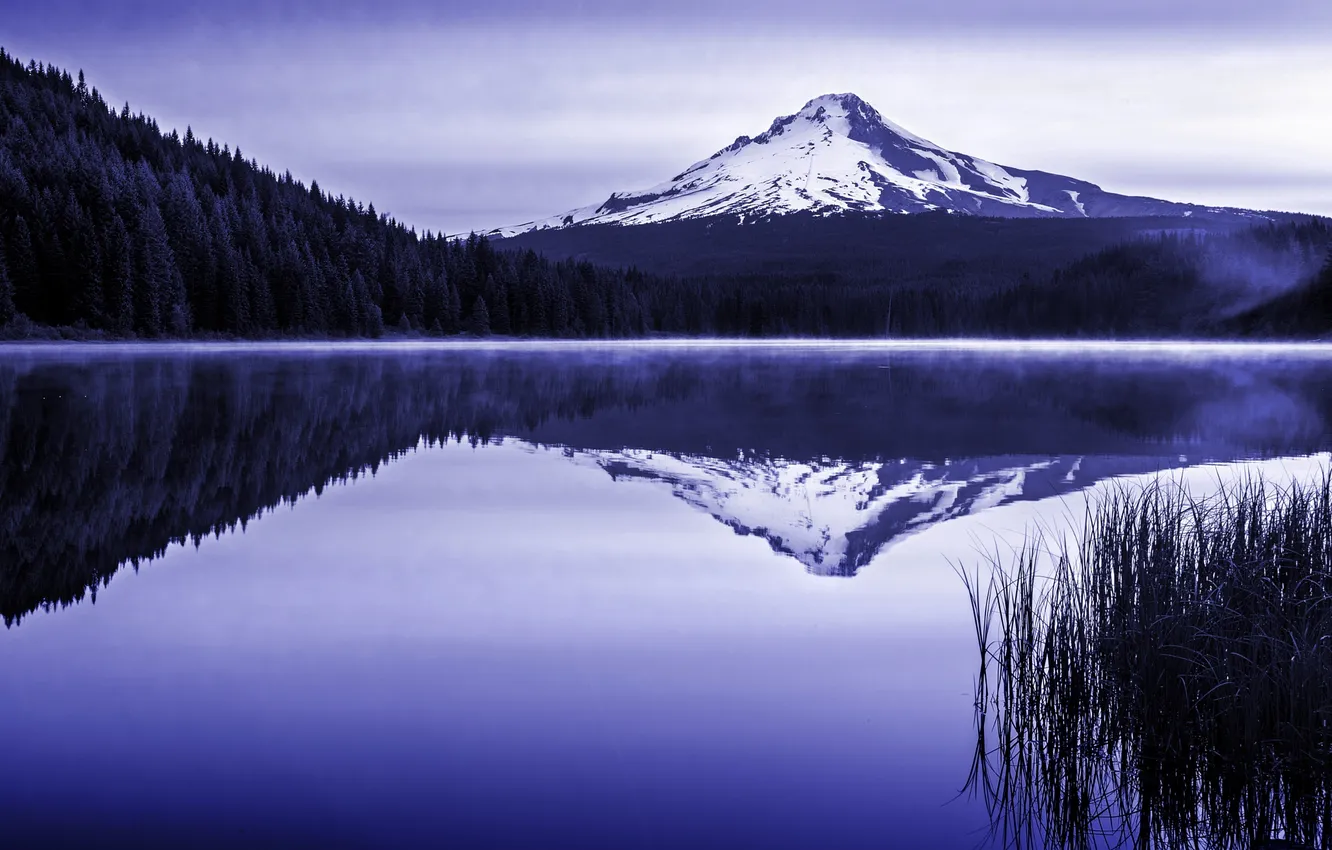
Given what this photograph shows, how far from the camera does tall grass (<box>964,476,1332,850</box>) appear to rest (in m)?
4.72

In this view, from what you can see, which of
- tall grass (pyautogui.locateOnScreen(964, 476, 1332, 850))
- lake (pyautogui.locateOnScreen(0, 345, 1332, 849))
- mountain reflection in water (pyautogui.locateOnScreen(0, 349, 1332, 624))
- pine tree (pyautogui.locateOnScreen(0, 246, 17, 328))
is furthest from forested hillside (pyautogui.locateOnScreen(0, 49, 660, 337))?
tall grass (pyautogui.locateOnScreen(964, 476, 1332, 850))

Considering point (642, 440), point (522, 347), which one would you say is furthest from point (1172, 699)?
point (522, 347)

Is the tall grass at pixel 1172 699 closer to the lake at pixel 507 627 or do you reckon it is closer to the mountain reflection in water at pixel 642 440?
the lake at pixel 507 627

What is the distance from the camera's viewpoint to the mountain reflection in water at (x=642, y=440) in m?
10.8

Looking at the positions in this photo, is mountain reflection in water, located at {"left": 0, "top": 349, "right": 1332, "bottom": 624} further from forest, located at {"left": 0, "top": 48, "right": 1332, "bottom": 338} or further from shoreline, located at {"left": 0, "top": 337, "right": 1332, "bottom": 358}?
forest, located at {"left": 0, "top": 48, "right": 1332, "bottom": 338}

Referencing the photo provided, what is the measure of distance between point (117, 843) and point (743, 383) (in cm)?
3053

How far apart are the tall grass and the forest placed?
→ 194ft

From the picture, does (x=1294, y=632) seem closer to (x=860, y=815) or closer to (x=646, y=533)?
(x=860, y=815)

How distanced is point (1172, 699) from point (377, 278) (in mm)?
82602

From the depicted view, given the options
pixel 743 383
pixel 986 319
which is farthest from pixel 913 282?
pixel 743 383

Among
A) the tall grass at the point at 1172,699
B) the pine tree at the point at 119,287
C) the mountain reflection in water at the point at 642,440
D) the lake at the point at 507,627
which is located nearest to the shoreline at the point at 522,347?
the pine tree at the point at 119,287

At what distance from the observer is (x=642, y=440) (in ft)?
62.2

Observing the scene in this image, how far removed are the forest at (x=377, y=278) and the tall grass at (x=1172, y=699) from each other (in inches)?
2328

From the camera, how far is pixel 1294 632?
5379mm
